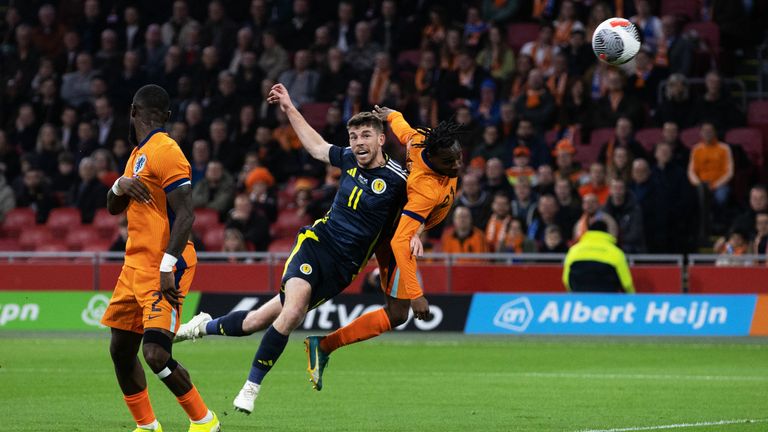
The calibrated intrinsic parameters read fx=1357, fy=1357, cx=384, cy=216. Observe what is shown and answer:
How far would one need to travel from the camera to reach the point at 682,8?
922 inches

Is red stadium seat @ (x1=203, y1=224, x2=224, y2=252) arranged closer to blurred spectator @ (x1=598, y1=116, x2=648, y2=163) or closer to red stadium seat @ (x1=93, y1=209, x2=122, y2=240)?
red stadium seat @ (x1=93, y1=209, x2=122, y2=240)

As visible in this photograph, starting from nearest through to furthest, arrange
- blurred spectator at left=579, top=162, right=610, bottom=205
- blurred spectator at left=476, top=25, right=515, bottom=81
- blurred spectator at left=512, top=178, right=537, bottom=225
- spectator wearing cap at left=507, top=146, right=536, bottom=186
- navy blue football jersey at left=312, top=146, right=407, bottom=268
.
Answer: navy blue football jersey at left=312, top=146, right=407, bottom=268 < blurred spectator at left=579, top=162, right=610, bottom=205 < blurred spectator at left=512, top=178, right=537, bottom=225 < spectator wearing cap at left=507, top=146, right=536, bottom=186 < blurred spectator at left=476, top=25, right=515, bottom=81

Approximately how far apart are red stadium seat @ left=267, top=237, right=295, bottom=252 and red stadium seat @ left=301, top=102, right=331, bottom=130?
3340 millimetres

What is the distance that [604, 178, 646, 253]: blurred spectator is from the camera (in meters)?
19.4

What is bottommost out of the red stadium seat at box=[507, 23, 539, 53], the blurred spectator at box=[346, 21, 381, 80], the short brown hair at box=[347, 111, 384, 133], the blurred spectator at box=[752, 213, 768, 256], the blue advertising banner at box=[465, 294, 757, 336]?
the blue advertising banner at box=[465, 294, 757, 336]

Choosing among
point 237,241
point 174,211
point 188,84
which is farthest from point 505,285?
point 174,211

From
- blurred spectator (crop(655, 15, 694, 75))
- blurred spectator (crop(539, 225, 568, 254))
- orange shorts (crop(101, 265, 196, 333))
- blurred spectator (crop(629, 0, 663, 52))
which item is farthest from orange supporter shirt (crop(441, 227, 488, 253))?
orange shorts (crop(101, 265, 196, 333))

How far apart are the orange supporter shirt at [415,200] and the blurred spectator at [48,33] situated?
1789 cm

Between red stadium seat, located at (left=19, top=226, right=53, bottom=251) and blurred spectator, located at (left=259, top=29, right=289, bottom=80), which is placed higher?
blurred spectator, located at (left=259, top=29, right=289, bottom=80)

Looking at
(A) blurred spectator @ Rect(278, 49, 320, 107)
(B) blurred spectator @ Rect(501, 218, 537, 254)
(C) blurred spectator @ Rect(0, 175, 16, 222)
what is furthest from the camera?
(A) blurred spectator @ Rect(278, 49, 320, 107)

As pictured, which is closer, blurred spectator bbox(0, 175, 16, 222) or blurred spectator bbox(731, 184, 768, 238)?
blurred spectator bbox(731, 184, 768, 238)

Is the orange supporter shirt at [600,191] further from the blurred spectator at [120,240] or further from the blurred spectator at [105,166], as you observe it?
the blurred spectator at [105,166]

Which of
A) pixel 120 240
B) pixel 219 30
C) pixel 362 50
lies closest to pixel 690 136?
pixel 362 50

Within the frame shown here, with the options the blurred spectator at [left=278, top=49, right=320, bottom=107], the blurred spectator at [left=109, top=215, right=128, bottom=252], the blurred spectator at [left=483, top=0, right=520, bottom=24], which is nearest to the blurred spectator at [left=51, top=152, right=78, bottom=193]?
the blurred spectator at [left=109, top=215, right=128, bottom=252]
